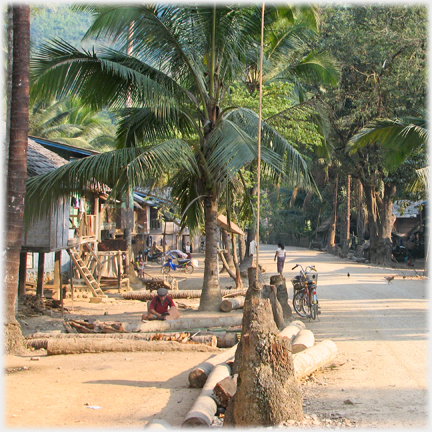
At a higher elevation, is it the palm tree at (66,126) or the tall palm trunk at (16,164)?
the palm tree at (66,126)

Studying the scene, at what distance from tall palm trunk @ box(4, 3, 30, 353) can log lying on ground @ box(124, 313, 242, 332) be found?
2345mm

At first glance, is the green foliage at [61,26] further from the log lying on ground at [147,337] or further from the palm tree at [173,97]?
the log lying on ground at [147,337]

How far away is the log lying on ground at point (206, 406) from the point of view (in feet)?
17.2

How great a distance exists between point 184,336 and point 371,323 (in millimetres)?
4373

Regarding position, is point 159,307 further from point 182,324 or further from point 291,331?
point 291,331

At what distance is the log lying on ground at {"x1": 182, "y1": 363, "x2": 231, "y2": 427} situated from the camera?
5.24 m

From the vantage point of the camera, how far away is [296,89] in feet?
69.9

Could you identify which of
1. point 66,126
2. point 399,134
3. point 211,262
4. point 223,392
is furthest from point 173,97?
point 66,126

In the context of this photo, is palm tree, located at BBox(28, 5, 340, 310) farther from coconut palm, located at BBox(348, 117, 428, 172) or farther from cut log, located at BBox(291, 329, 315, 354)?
coconut palm, located at BBox(348, 117, 428, 172)

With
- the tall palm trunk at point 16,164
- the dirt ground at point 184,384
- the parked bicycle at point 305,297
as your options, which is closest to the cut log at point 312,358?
the dirt ground at point 184,384

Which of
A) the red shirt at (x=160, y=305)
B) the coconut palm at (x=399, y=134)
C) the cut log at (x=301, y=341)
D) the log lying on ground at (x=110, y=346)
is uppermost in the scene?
the coconut palm at (x=399, y=134)

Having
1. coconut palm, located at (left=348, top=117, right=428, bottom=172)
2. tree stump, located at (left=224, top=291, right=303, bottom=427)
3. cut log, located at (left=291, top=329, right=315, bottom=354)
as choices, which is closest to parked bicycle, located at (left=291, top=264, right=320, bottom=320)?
cut log, located at (left=291, top=329, right=315, bottom=354)

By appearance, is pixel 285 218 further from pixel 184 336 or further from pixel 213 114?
pixel 184 336

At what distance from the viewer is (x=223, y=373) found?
6.78 meters
